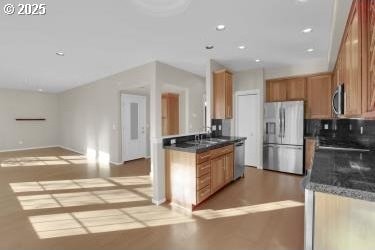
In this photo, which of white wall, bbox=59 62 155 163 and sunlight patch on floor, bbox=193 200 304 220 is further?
white wall, bbox=59 62 155 163

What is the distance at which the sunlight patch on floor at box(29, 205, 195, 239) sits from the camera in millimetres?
2498

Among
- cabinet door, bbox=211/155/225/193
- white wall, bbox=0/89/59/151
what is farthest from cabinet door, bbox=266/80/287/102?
white wall, bbox=0/89/59/151

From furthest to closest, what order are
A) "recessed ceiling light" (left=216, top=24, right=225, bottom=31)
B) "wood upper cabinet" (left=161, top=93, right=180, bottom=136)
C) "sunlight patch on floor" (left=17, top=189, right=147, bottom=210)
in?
"wood upper cabinet" (left=161, top=93, right=180, bottom=136) → "sunlight patch on floor" (left=17, top=189, right=147, bottom=210) → "recessed ceiling light" (left=216, top=24, right=225, bottom=31)

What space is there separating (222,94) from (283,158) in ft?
7.27

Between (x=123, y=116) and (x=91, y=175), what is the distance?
1886 mm

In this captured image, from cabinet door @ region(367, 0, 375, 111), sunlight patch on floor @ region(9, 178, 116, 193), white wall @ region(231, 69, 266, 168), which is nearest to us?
cabinet door @ region(367, 0, 375, 111)

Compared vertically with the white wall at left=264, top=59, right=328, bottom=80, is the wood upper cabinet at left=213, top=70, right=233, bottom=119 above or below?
below

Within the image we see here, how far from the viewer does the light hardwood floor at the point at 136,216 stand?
2.27 m

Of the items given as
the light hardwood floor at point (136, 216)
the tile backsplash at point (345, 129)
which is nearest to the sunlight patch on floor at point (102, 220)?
the light hardwood floor at point (136, 216)

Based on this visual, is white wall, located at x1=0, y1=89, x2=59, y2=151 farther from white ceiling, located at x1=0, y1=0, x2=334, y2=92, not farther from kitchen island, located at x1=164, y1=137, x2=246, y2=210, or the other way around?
kitchen island, located at x1=164, y1=137, x2=246, y2=210

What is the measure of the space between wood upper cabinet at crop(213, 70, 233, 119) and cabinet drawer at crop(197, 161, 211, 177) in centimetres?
135

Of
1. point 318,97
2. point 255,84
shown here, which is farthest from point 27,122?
point 318,97

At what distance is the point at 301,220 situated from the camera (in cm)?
268

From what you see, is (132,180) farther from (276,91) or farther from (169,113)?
(276,91)
